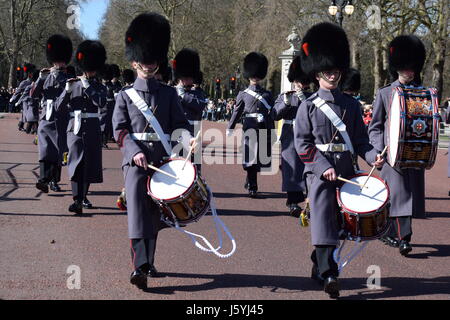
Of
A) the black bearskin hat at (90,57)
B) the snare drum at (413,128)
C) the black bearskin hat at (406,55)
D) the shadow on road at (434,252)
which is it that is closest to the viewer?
the snare drum at (413,128)

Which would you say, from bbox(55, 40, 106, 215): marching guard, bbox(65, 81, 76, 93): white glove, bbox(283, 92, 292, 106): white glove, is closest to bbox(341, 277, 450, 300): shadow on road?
bbox(283, 92, 292, 106): white glove

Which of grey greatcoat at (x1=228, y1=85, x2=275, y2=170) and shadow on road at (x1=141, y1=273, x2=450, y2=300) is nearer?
shadow on road at (x1=141, y1=273, x2=450, y2=300)

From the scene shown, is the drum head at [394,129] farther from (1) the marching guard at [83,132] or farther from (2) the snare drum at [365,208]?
(1) the marching guard at [83,132]

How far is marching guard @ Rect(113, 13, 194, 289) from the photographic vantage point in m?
5.26

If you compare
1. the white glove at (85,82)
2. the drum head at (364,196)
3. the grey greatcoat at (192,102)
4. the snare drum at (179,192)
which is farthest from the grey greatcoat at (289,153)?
the snare drum at (179,192)

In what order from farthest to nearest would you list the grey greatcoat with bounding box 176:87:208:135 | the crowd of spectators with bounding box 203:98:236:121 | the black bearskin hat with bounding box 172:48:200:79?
the crowd of spectators with bounding box 203:98:236:121 < the black bearskin hat with bounding box 172:48:200:79 < the grey greatcoat with bounding box 176:87:208:135

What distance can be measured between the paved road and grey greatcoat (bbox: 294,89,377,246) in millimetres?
530

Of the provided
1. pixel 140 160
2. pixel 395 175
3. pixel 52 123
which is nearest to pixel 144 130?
pixel 140 160

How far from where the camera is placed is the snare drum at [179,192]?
5031 millimetres

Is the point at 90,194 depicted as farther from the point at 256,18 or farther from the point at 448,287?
the point at 256,18

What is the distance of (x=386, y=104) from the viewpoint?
22.5 ft

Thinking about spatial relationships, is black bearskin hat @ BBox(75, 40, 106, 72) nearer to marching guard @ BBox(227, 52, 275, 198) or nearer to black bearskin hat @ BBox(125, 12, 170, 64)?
marching guard @ BBox(227, 52, 275, 198)

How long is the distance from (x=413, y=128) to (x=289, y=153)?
3025mm

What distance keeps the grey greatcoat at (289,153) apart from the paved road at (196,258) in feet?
1.34
